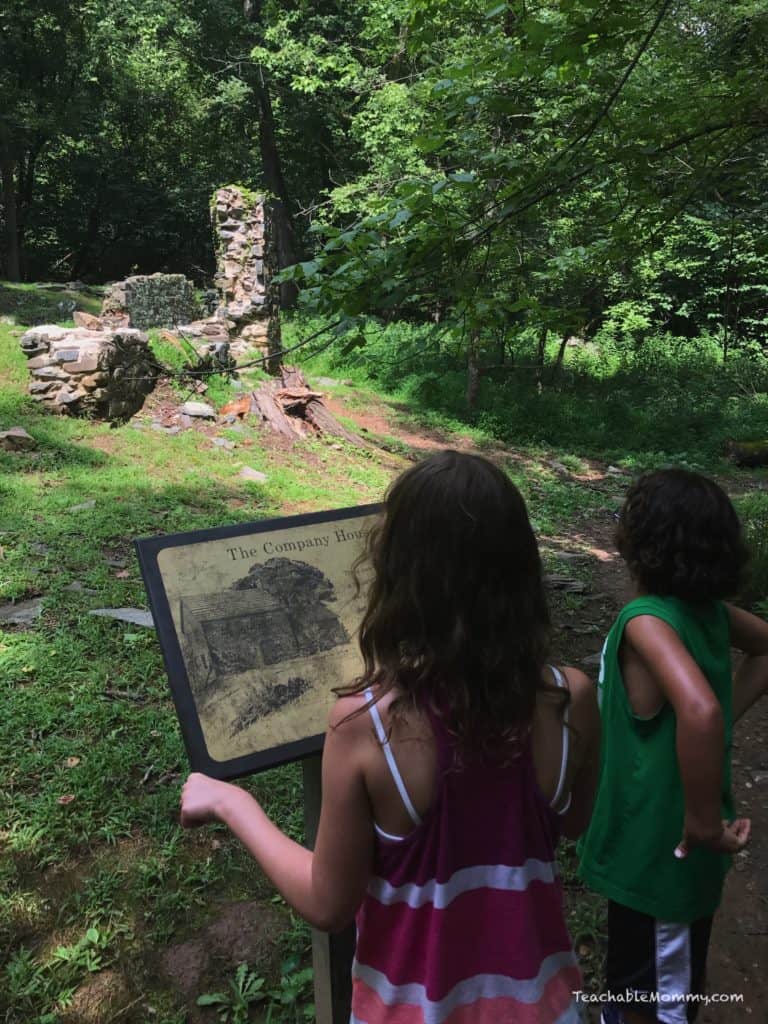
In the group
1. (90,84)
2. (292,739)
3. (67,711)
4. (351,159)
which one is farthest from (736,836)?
(90,84)

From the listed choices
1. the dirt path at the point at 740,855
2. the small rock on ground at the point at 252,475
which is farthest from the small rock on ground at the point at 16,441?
the dirt path at the point at 740,855

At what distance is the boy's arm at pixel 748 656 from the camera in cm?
173

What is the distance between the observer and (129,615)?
446 cm

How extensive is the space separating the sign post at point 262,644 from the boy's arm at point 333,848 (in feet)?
1.04

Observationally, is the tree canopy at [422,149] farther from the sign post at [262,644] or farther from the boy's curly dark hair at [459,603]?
the boy's curly dark hair at [459,603]

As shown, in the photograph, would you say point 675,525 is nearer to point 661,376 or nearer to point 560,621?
point 560,621

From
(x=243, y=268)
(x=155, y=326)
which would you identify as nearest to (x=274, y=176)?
(x=155, y=326)

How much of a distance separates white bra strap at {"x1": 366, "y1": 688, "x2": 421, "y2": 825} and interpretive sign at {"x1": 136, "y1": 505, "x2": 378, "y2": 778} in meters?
0.57

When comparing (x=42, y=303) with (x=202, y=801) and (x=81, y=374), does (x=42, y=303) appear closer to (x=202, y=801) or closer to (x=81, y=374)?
(x=81, y=374)

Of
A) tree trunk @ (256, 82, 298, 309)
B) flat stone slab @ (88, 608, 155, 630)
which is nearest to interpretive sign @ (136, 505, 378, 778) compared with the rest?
flat stone slab @ (88, 608, 155, 630)

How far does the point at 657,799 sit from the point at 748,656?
1.56 ft

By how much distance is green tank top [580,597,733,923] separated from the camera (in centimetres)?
157

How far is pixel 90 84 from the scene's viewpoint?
74.3ft

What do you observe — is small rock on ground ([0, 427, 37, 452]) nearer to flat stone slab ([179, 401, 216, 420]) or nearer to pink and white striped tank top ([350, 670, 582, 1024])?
flat stone slab ([179, 401, 216, 420])
